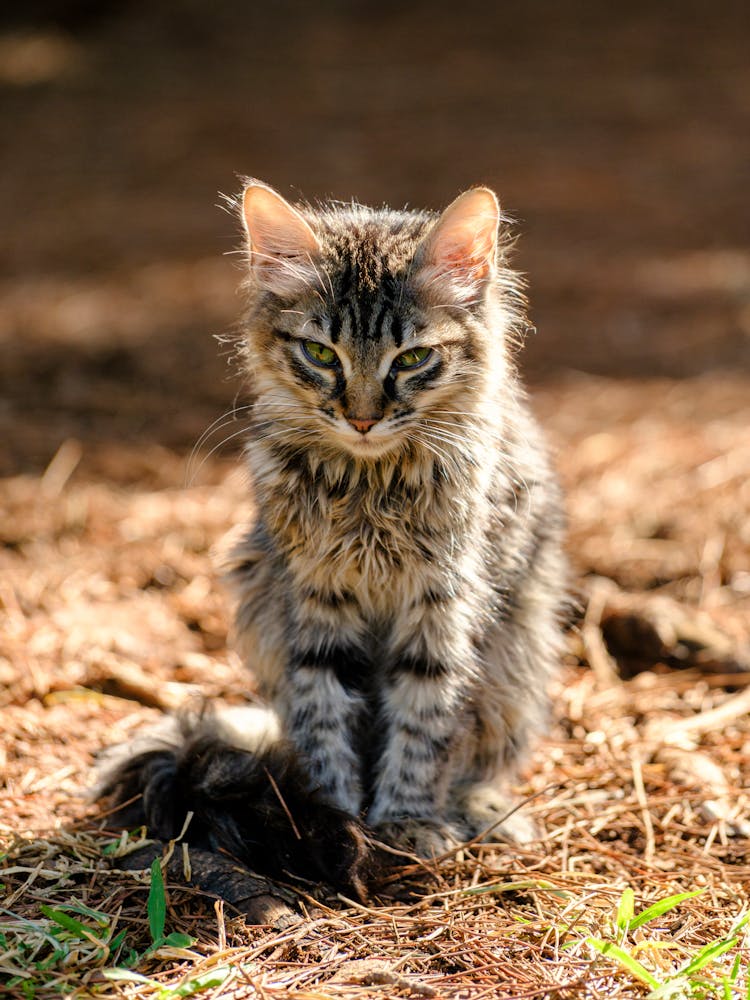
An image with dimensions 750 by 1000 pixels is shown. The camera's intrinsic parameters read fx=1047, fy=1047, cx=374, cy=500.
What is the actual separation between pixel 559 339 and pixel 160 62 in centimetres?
844

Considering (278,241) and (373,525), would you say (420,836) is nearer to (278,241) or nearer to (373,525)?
(373,525)

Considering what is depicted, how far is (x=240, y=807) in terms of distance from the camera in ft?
8.34

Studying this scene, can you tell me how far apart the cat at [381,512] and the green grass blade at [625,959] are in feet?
2.01

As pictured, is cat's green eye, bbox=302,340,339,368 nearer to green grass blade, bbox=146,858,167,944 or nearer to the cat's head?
the cat's head

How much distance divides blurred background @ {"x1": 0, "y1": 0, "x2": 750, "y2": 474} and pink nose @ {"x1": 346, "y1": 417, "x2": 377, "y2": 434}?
1377 millimetres

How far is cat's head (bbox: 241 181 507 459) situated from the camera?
2609mm

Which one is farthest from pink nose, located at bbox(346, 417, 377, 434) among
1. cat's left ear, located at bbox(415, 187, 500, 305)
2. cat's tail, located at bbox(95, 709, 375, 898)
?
cat's tail, located at bbox(95, 709, 375, 898)

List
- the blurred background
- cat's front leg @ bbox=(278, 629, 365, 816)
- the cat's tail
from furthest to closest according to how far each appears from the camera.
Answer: the blurred background
cat's front leg @ bbox=(278, 629, 365, 816)
the cat's tail

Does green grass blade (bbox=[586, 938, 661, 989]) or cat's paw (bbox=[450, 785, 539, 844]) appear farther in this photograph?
cat's paw (bbox=[450, 785, 539, 844])

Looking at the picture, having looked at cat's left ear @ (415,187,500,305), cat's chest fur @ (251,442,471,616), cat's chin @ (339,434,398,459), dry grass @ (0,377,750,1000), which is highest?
cat's left ear @ (415,187,500,305)

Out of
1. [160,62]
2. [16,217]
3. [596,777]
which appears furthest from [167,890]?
[160,62]

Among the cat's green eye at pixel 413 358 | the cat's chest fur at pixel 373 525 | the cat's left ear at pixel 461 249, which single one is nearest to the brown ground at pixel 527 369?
the cat's chest fur at pixel 373 525

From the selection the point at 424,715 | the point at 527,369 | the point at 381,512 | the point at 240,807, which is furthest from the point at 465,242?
the point at 527,369

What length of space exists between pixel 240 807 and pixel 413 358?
1.19m
